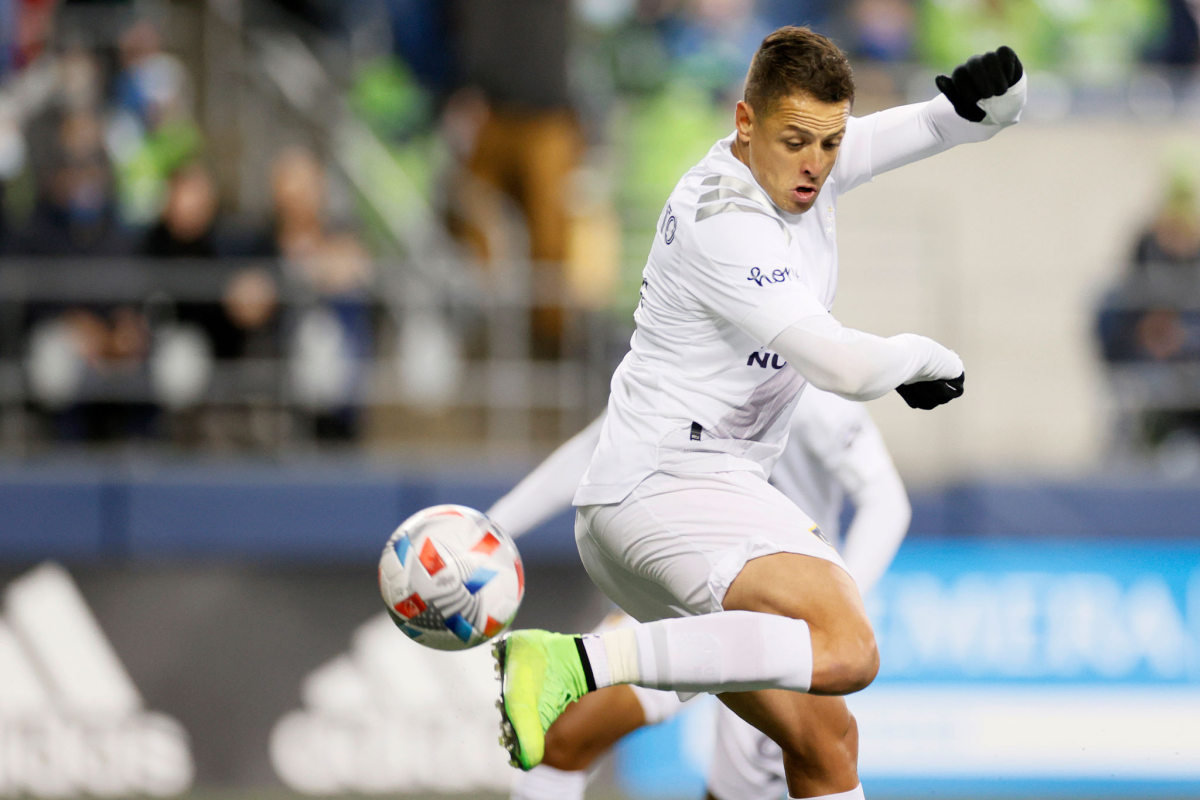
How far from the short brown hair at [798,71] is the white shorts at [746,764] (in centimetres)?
208

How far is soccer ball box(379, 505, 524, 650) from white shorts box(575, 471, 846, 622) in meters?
0.32

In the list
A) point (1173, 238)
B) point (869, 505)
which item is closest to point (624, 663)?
point (869, 505)

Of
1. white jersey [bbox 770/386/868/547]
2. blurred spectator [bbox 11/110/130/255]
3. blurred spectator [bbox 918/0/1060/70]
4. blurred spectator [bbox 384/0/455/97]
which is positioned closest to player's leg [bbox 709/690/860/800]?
white jersey [bbox 770/386/868/547]

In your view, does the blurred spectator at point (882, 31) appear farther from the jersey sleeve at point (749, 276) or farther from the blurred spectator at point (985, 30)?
the jersey sleeve at point (749, 276)

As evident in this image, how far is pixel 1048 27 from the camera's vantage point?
36.3 feet

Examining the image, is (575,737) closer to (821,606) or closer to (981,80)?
(821,606)

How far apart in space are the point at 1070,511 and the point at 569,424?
2.91 metres

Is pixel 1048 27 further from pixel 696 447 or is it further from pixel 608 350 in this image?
pixel 696 447

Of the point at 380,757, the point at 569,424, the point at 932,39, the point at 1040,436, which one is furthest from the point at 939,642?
the point at 932,39

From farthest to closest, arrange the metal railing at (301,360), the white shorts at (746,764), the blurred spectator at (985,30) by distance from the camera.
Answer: the blurred spectator at (985,30), the metal railing at (301,360), the white shorts at (746,764)

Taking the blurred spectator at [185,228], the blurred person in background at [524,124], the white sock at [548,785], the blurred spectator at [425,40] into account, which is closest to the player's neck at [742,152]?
the white sock at [548,785]

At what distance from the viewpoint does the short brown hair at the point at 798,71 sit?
4.20 metres

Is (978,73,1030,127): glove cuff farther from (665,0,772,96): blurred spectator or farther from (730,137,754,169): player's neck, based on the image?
A: (665,0,772,96): blurred spectator

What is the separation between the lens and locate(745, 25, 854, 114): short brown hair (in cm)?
420
